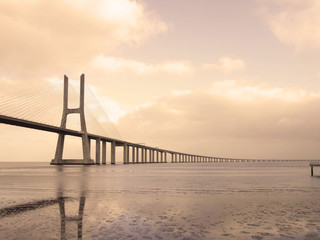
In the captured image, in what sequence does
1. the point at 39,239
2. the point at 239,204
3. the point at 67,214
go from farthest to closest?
1. the point at 239,204
2. the point at 67,214
3. the point at 39,239

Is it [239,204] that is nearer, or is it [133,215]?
[133,215]

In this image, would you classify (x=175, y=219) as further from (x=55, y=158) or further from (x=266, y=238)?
(x=55, y=158)

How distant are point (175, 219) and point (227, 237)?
378 cm

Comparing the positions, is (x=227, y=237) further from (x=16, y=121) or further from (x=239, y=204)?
(x=16, y=121)

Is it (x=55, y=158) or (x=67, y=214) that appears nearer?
(x=67, y=214)

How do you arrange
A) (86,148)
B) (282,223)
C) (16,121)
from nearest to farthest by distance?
(282,223), (16,121), (86,148)

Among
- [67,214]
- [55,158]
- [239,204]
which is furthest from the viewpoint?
[55,158]

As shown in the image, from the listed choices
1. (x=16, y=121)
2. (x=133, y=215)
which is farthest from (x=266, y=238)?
(x=16, y=121)

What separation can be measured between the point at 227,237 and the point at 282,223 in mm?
3823

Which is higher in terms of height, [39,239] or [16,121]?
[16,121]

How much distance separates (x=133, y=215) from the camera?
15.6 m

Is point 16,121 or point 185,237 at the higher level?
point 16,121

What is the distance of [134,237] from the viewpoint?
1098 centimetres

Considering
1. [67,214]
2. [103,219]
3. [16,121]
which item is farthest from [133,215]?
[16,121]
